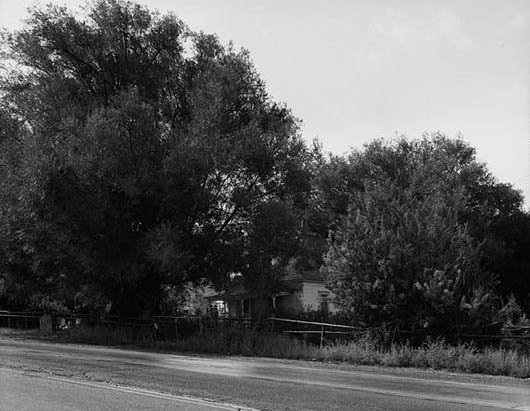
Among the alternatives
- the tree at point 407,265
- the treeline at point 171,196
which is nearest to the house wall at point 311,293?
the treeline at point 171,196

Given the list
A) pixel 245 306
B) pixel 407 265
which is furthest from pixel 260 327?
pixel 245 306

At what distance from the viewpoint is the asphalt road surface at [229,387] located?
965cm

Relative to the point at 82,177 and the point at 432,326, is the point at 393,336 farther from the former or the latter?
the point at 82,177

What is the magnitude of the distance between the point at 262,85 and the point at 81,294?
13463 mm

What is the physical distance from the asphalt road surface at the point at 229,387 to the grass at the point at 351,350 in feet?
3.47

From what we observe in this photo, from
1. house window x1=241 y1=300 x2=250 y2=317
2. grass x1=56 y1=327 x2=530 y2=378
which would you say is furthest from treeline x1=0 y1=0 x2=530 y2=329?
house window x1=241 y1=300 x2=250 y2=317

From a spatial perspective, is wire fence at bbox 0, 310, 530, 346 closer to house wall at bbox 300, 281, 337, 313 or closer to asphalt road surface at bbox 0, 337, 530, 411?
asphalt road surface at bbox 0, 337, 530, 411

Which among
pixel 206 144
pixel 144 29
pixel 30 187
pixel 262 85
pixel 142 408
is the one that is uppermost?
pixel 144 29

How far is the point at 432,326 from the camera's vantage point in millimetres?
20141

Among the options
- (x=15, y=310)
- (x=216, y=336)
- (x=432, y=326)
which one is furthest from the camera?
(x=15, y=310)

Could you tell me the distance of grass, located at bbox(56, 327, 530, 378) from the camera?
56.0ft

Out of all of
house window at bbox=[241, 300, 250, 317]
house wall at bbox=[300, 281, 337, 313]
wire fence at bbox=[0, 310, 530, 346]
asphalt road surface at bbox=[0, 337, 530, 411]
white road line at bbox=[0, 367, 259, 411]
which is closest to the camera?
white road line at bbox=[0, 367, 259, 411]

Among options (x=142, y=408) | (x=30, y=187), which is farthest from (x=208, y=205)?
(x=142, y=408)

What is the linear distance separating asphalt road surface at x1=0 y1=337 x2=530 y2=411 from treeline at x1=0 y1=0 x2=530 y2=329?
4824 millimetres
